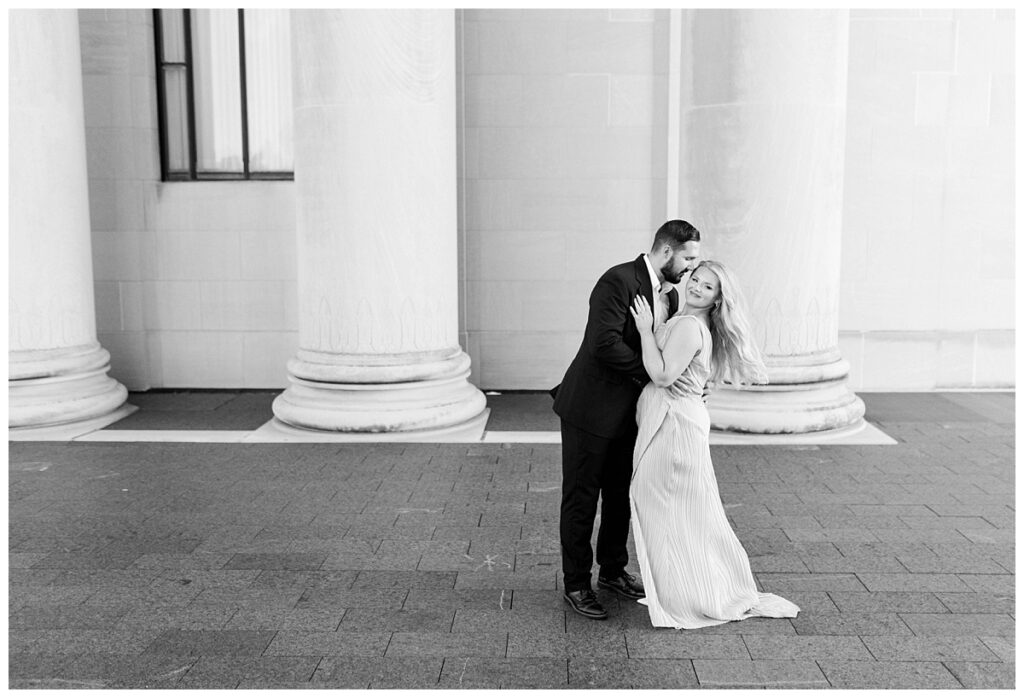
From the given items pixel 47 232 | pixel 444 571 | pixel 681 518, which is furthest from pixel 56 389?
→ pixel 681 518

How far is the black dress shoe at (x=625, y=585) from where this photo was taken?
4.88 metres

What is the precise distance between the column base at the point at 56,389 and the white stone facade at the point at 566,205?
73.5 inches

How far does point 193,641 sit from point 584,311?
7.69m

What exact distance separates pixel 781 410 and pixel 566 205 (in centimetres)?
396

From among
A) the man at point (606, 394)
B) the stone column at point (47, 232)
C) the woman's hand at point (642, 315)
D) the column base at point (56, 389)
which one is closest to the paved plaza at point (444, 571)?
the man at point (606, 394)

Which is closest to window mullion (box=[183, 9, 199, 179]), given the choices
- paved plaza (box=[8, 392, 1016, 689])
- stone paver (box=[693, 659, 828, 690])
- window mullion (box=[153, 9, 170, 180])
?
window mullion (box=[153, 9, 170, 180])

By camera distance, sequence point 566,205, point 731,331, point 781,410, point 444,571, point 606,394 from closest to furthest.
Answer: point 731,331
point 606,394
point 444,571
point 781,410
point 566,205

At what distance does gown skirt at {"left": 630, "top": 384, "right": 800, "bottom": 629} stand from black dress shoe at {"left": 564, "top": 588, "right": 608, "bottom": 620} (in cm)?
26

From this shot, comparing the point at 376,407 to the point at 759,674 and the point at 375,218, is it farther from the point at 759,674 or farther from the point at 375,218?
the point at 759,674

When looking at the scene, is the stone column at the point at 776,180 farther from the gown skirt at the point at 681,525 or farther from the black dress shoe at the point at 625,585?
the gown skirt at the point at 681,525

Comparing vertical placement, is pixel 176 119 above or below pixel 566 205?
above

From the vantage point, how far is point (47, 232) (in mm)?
9328

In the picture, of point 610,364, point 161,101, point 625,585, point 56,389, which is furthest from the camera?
point 161,101

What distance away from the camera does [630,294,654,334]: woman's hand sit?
14.8ft
